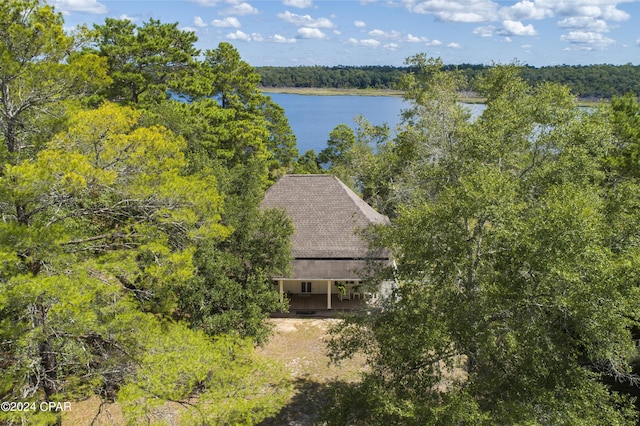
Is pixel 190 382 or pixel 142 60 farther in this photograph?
pixel 142 60

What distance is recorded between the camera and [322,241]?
71.1 feet

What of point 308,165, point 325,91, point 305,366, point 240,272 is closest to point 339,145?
point 308,165

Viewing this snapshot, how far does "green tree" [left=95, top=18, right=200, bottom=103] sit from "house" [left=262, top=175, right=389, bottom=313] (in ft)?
38.2

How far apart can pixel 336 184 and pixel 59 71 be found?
16.5 m

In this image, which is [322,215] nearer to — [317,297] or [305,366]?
[317,297]

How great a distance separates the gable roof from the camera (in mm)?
21375

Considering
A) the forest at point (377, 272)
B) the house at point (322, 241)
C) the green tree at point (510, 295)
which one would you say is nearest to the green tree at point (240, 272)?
the forest at point (377, 272)

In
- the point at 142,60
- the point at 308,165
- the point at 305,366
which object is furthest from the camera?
the point at 308,165

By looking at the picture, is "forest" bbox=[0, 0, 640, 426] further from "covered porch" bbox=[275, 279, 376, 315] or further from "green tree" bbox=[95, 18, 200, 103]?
"green tree" bbox=[95, 18, 200, 103]

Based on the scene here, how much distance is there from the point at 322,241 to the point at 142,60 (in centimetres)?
1694

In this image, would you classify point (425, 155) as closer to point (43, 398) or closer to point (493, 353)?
point (493, 353)

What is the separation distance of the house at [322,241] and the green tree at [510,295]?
10060 mm

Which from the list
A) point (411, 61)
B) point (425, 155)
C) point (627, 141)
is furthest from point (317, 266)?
point (627, 141)

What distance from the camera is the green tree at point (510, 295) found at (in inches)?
292
